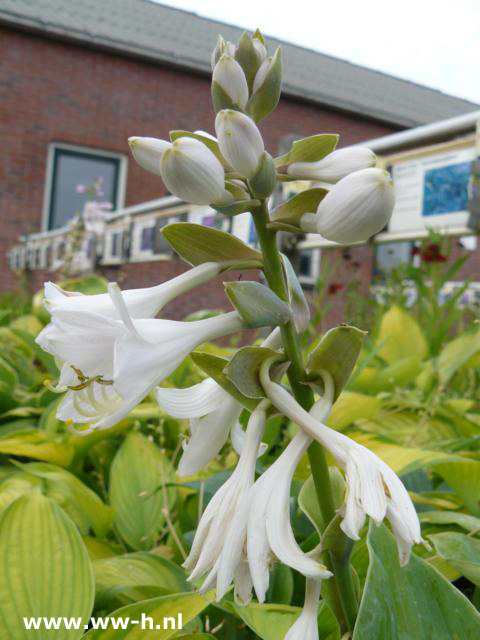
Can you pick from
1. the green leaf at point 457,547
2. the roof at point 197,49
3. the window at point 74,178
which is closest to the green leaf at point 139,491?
the green leaf at point 457,547

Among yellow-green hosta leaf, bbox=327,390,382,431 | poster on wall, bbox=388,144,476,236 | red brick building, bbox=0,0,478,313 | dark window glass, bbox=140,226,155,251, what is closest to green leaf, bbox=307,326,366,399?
yellow-green hosta leaf, bbox=327,390,382,431

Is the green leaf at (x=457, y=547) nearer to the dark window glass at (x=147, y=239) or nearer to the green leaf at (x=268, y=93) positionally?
the green leaf at (x=268, y=93)

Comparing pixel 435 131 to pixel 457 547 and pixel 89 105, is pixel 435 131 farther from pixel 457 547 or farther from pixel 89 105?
pixel 89 105

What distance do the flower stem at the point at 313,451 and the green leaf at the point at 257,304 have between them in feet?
0.07

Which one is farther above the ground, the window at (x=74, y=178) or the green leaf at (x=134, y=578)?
the window at (x=74, y=178)

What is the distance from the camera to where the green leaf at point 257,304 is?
49 centimetres

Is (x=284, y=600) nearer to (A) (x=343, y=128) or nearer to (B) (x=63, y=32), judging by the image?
(B) (x=63, y=32)

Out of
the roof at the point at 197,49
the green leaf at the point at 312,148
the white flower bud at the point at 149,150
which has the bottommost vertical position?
the white flower bud at the point at 149,150

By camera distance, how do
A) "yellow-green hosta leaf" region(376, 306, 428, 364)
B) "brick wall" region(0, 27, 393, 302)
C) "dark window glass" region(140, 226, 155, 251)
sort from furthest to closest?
"brick wall" region(0, 27, 393, 302) < "dark window glass" region(140, 226, 155, 251) < "yellow-green hosta leaf" region(376, 306, 428, 364)

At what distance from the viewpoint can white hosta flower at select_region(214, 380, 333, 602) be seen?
1.44 feet

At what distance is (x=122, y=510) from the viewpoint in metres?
0.94

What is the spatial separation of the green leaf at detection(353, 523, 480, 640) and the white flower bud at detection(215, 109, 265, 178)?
27 centimetres

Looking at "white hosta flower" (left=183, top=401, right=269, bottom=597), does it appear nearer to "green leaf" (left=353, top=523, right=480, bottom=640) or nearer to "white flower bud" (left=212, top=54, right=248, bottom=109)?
"green leaf" (left=353, top=523, right=480, bottom=640)

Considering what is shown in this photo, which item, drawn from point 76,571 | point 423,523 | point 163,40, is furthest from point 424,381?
point 163,40
